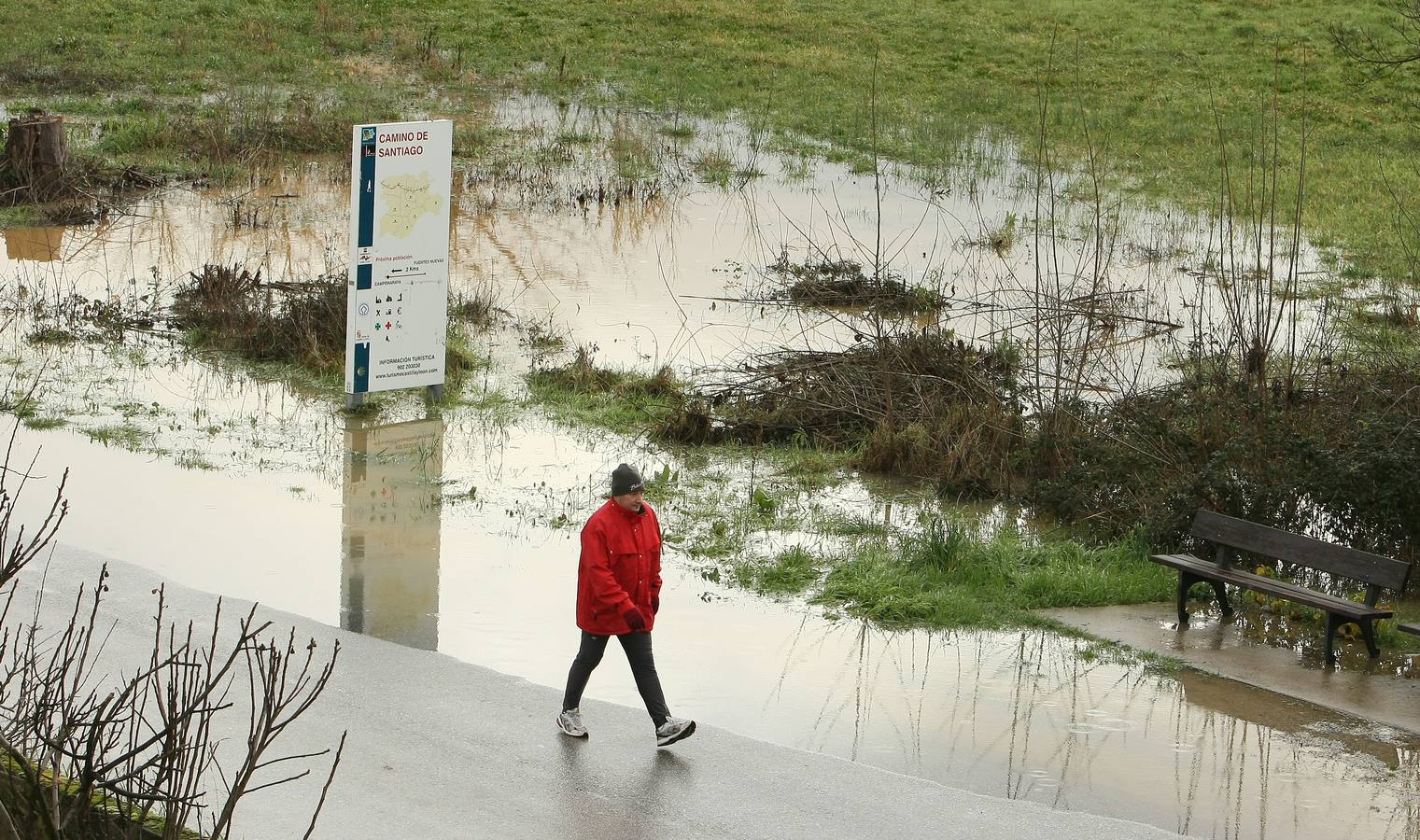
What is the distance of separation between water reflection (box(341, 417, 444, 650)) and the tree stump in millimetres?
12476

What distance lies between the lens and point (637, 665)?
8227 millimetres

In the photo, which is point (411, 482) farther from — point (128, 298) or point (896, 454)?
point (128, 298)

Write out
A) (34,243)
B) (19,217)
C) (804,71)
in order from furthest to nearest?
(804,71) < (19,217) < (34,243)

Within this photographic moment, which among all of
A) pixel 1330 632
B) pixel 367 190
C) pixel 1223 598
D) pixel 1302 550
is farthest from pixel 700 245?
pixel 1330 632

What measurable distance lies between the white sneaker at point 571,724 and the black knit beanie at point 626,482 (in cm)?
125

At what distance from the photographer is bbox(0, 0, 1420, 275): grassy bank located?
3142cm

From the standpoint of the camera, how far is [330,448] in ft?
46.1

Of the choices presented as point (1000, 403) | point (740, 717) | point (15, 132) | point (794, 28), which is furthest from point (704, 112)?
point (740, 717)

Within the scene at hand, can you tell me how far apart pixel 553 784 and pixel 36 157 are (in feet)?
66.7

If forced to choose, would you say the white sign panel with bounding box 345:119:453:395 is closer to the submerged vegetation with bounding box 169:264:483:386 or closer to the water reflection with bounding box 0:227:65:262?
the submerged vegetation with bounding box 169:264:483:386

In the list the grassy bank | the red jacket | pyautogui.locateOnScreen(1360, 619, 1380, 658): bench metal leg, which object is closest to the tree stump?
the grassy bank

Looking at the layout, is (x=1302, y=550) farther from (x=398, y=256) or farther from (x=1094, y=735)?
(x=398, y=256)

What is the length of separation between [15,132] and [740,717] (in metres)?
19.8

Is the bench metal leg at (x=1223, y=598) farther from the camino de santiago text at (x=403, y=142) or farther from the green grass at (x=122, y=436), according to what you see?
the green grass at (x=122, y=436)
